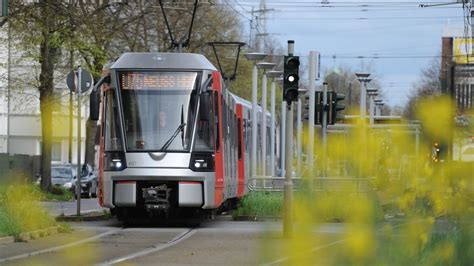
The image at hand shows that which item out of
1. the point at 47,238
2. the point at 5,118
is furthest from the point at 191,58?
the point at 5,118

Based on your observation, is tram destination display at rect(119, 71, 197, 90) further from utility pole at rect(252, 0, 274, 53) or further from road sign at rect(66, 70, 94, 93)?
utility pole at rect(252, 0, 274, 53)

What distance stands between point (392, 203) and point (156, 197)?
13087 mm

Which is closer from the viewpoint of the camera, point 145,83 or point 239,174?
point 145,83

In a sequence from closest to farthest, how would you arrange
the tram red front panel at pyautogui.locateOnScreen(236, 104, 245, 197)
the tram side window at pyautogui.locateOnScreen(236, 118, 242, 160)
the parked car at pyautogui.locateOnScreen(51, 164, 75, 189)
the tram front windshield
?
the tram front windshield
the tram red front panel at pyautogui.locateOnScreen(236, 104, 245, 197)
the tram side window at pyautogui.locateOnScreen(236, 118, 242, 160)
the parked car at pyautogui.locateOnScreen(51, 164, 75, 189)

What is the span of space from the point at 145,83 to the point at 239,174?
6.85 metres

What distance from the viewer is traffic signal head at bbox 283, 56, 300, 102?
2075 centimetres

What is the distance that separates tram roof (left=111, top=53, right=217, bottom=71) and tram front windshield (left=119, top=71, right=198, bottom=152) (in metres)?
0.15

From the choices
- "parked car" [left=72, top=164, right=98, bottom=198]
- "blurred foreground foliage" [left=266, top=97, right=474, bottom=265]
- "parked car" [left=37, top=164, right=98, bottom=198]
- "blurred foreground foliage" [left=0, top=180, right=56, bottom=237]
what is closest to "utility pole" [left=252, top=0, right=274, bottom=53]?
"parked car" [left=37, top=164, right=98, bottom=198]

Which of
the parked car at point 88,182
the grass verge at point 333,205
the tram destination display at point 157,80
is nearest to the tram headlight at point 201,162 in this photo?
the tram destination display at point 157,80

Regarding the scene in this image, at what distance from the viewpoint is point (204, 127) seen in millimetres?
21219

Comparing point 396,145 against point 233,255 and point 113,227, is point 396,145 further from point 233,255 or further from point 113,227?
point 113,227

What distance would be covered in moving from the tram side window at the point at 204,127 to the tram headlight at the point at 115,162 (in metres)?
1.45

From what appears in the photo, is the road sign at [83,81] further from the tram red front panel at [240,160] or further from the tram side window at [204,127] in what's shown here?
the tram red front panel at [240,160]

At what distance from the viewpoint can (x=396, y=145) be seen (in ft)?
30.3
